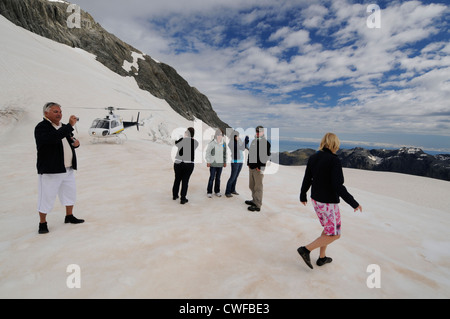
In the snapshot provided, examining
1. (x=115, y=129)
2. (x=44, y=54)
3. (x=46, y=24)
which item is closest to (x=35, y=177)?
(x=115, y=129)

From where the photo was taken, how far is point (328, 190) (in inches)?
131

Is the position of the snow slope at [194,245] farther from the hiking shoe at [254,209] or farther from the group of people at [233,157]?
the group of people at [233,157]

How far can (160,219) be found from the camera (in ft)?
16.3

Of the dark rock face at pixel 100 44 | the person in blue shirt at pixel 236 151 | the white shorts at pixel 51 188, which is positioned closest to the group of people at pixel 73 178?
the white shorts at pixel 51 188

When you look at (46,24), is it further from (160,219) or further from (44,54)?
(160,219)

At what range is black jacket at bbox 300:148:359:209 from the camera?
10.7ft

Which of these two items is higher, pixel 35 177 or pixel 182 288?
pixel 35 177

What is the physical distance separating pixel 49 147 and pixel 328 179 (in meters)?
4.67

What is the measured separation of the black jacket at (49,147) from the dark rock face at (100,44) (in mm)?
55009

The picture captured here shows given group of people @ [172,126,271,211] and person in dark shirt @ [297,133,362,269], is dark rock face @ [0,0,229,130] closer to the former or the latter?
group of people @ [172,126,271,211]

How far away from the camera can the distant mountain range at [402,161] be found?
37438 mm

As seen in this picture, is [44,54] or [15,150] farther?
[44,54]

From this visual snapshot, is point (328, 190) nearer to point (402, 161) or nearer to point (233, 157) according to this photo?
point (233, 157)
